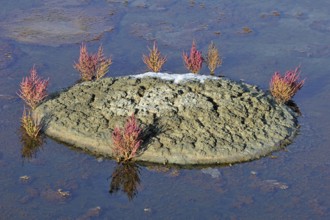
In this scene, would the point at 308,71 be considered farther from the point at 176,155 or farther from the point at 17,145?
the point at 17,145

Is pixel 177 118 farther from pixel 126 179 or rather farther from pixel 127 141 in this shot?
pixel 126 179

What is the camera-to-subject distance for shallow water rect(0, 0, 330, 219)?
10078mm

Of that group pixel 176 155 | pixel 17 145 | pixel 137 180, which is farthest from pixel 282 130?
pixel 17 145

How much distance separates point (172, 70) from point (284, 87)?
10.7 ft

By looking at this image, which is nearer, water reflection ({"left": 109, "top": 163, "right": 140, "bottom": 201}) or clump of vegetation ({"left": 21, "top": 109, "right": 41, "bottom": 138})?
water reflection ({"left": 109, "top": 163, "right": 140, "bottom": 201})

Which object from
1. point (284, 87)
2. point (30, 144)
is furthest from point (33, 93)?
point (284, 87)

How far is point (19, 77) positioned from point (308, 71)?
7.67 m

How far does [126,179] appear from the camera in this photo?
35.2ft

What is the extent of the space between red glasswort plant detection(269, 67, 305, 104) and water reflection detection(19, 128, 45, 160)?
5447 mm

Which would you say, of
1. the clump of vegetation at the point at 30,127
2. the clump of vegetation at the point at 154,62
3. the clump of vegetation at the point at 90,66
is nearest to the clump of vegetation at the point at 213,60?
the clump of vegetation at the point at 154,62

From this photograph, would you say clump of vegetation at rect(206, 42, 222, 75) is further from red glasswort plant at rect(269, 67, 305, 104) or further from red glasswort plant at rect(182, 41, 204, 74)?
red glasswort plant at rect(269, 67, 305, 104)

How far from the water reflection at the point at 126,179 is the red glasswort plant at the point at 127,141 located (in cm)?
18

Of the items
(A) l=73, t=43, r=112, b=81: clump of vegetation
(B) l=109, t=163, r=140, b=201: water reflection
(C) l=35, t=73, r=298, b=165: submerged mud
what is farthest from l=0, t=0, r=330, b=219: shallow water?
(A) l=73, t=43, r=112, b=81: clump of vegetation

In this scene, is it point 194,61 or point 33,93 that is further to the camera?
point 194,61
